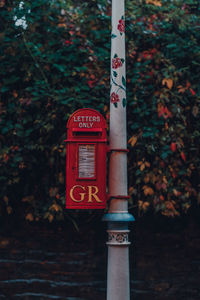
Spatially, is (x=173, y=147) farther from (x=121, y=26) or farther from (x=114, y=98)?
(x=121, y=26)

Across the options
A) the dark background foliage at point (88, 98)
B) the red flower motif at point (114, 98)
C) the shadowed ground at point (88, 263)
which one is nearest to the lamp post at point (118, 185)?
the red flower motif at point (114, 98)

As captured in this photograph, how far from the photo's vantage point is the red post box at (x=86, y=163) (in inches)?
147

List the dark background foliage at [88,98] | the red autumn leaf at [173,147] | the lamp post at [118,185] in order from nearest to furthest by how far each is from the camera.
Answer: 1. the lamp post at [118,185]
2. the red autumn leaf at [173,147]
3. the dark background foliage at [88,98]

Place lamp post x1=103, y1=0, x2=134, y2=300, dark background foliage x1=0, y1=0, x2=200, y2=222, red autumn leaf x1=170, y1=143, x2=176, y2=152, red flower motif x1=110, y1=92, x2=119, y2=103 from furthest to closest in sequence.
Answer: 1. dark background foliage x1=0, y1=0, x2=200, y2=222
2. red autumn leaf x1=170, y1=143, x2=176, y2=152
3. red flower motif x1=110, y1=92, x2=119, y2=103
4. lamp post x1=103, y1=0, x2=134, y2=300

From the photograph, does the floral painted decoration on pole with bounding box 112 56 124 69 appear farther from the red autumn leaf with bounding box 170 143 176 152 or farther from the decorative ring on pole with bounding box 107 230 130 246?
the red autumn leaf with bounding box 170 143 176 152

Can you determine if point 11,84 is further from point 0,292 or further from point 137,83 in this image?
point 0,292

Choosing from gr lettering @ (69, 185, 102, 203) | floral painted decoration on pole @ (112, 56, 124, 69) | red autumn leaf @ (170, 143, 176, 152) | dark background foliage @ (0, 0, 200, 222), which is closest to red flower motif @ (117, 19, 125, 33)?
floral painted decoration on pole @ (112, 56, 124, 69)

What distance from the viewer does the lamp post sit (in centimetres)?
363

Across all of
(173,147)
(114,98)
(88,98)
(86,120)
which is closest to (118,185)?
(86,120)

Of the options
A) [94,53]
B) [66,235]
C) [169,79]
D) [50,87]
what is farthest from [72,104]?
[66,235]

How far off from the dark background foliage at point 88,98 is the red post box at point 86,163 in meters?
1.49

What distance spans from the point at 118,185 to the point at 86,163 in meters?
0.35

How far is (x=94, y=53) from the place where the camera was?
A: 5707mm

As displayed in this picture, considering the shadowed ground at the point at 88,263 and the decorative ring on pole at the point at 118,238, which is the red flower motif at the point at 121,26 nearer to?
the decorative ring on pole at the point at 118,238
